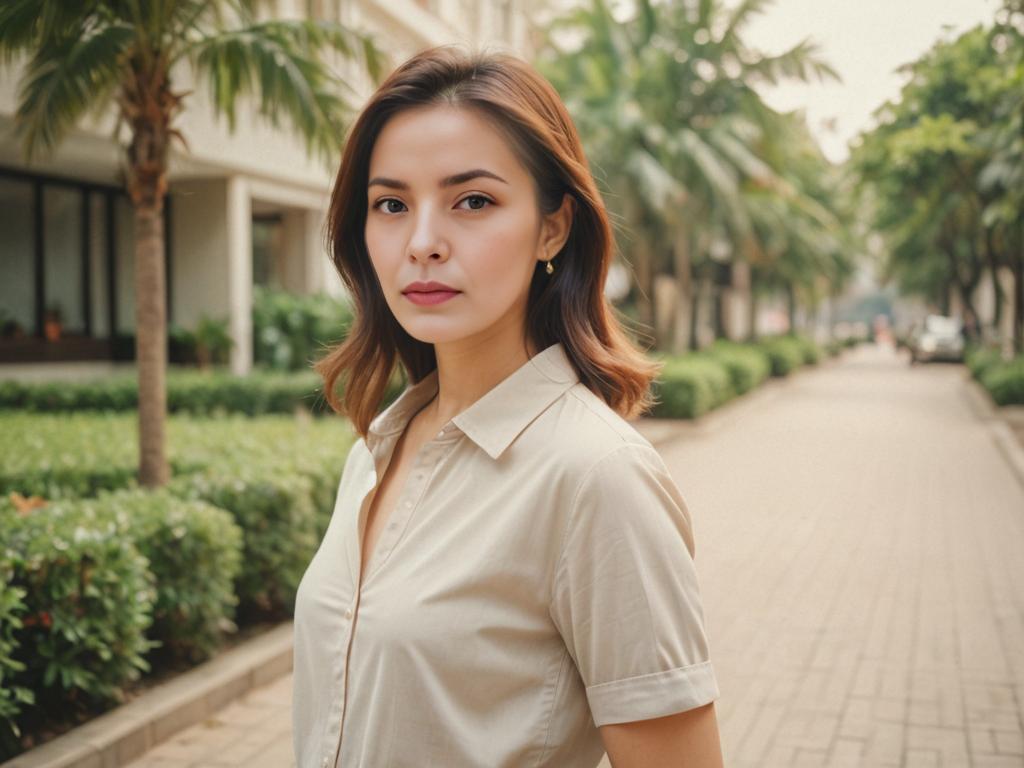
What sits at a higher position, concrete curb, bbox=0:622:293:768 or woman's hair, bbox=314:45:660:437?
woman's hair, bbox=314:45:660:437

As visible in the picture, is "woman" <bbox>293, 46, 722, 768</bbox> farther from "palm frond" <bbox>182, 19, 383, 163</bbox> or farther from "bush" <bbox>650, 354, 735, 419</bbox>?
"bush" <bbox>650, 354, 735, 419</bbox>

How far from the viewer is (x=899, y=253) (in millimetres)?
34969

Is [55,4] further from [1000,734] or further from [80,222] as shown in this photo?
[80,222]

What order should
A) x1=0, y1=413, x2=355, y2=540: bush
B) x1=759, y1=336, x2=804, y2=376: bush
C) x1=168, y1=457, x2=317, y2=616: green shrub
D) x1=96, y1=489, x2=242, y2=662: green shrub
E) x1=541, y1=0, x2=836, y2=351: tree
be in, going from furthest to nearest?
x1=759, y1=336, x2=804, y2=376: bush → x1=541, y1=0, x2=836, y2=351: tree → x1=0, y1=413, x2=355, y2=540: bush → x1=168, y1=457, x2=317, y2=616: green shrub → x1=96, y1=489, x2=242, y2=662: green shrub

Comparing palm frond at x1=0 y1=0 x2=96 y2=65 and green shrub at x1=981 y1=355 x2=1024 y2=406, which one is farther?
green shrub at x1=981 y1=355 x2=1024 y2=406

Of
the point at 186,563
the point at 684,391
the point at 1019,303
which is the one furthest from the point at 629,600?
the point at 1019,303

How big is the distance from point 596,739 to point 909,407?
22.6 meters

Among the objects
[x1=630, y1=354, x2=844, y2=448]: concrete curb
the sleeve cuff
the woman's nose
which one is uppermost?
the woman's nose

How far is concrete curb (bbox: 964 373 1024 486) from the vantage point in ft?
43.9

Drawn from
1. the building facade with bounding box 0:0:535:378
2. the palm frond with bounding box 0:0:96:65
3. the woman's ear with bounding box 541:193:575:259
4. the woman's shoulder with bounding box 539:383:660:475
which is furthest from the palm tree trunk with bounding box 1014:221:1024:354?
the woman's shoulder with bounding box 539:383:660:475

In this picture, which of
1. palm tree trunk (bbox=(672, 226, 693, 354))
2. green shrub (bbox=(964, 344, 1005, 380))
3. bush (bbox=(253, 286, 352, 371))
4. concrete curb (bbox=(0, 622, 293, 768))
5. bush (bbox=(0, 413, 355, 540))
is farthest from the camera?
green shrub (bbox=(964, 344, 1005, 380))

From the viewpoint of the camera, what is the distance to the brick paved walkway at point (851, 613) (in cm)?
463

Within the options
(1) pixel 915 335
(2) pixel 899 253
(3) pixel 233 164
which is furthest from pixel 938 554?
(1) pixel 915 335

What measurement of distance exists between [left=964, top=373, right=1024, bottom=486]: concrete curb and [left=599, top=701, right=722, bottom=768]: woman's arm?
465 inches
